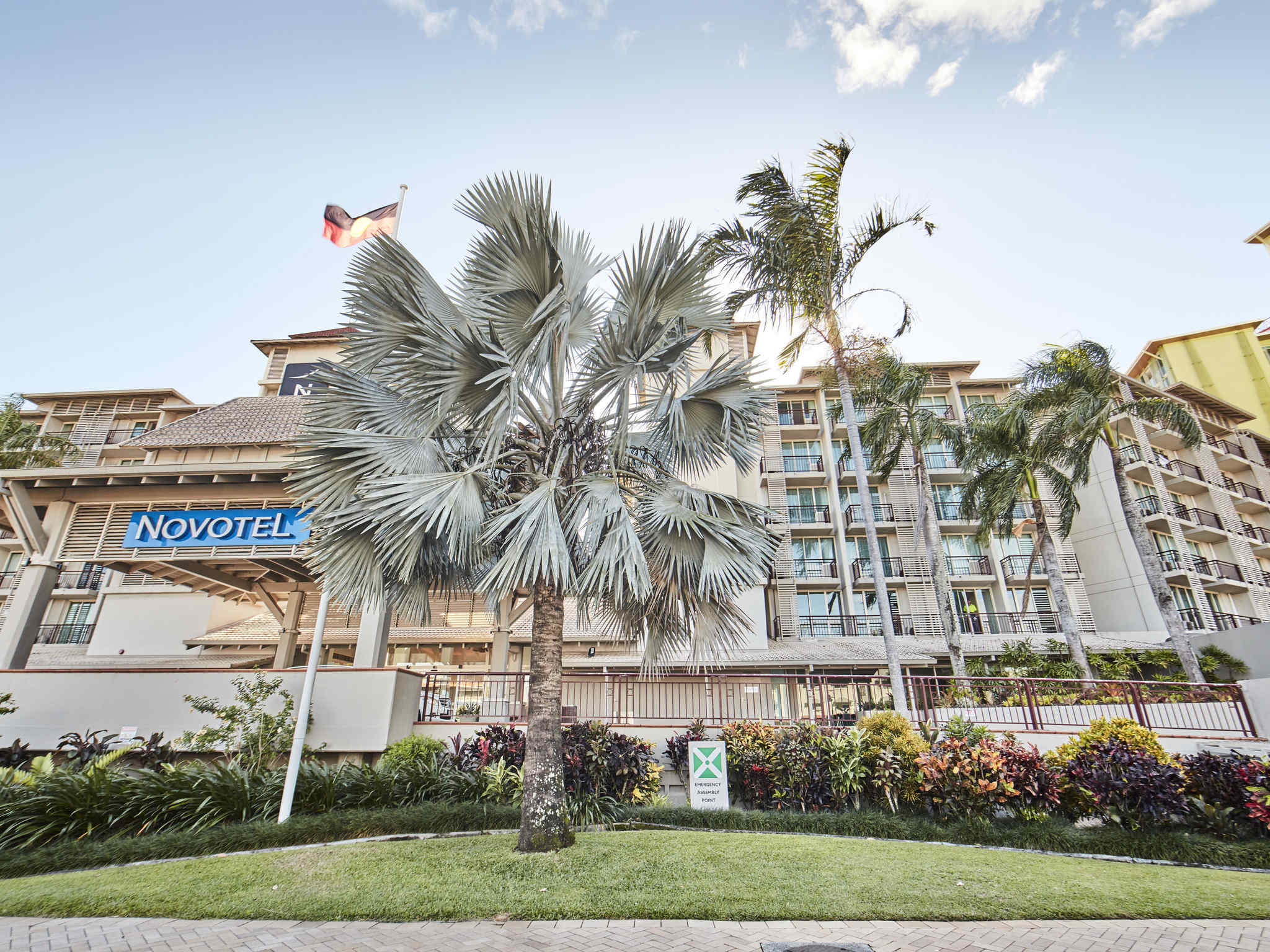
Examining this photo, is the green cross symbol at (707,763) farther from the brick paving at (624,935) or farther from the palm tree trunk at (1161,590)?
the palm tree trunk at (1161,590)

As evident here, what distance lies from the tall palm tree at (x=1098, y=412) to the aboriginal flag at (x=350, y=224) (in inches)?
781

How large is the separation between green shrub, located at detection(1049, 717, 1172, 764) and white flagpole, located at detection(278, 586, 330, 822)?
10666mm

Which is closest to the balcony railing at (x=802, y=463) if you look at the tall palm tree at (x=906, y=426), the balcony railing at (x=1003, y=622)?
the tall palm tree at (x=906, y=426)

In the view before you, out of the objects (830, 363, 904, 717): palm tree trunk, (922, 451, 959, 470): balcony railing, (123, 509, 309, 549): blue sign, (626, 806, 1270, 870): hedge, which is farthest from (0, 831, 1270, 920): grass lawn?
(922, 451, 959, 470): balcony railing

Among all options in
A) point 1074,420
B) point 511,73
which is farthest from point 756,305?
point 1074,420

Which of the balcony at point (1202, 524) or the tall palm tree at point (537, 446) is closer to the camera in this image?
the tall palm tree at point (537, 446)

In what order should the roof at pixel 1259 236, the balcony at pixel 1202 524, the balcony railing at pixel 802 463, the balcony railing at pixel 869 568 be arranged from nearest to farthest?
the roof at pixel 1259 236
the balcony railing at pixel 869 568
the balcony at pixel 1202 524
the balcony railing at pixel 802 463

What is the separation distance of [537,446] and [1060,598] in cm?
1917

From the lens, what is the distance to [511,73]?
14828 millimetres

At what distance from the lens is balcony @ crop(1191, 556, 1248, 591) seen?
29.5 meters

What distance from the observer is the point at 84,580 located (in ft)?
94.8

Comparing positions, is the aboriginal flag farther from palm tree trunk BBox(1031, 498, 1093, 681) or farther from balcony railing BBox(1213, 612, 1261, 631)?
balcony railing BBox(1213, 612, 1261, 631)

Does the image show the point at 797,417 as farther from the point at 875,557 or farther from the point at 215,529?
the point at 215,529

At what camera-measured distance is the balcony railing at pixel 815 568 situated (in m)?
28.7
